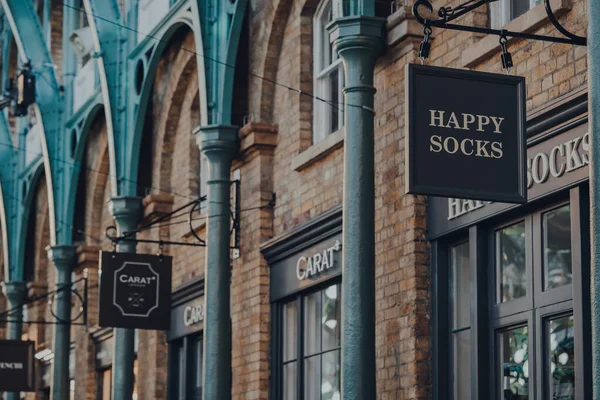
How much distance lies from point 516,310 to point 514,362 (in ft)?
1.56

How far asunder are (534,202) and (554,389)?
1541 millimetres

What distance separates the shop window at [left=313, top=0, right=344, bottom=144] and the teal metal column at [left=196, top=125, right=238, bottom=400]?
139 cm

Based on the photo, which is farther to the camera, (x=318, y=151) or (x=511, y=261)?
(x=318, y=151)

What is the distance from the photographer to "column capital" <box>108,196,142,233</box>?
21094 mm

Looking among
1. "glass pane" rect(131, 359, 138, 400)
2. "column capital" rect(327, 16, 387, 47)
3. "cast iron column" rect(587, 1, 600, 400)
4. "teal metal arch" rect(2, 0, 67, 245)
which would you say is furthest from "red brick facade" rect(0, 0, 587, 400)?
"cast iron column" rect(587, 1, 600, 400)

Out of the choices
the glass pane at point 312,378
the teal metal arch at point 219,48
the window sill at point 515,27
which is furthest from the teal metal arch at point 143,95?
the window sill at point 515,27

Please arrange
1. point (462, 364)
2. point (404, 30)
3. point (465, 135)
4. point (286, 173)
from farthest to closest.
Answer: point (286, 173)
point (404, 30)
point (462, 364)
point (465, 135)

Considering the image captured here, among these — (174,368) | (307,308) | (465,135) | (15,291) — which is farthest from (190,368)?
(465,135)

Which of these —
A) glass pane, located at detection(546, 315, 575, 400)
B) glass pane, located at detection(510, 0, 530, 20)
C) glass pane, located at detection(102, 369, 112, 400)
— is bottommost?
glass pane, located at detection(546, 315, 575, 400)

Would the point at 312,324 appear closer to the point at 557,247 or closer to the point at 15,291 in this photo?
the point at 557,247

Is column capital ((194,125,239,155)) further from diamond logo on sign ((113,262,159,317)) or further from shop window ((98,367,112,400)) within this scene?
shop window ((98,367,112,400))

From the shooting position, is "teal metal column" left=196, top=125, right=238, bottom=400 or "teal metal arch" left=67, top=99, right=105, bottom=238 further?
"teal metal arch" left=67, top=99, right=105, bottom=238

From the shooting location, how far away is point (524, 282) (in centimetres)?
1219

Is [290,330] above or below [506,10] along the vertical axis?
below
